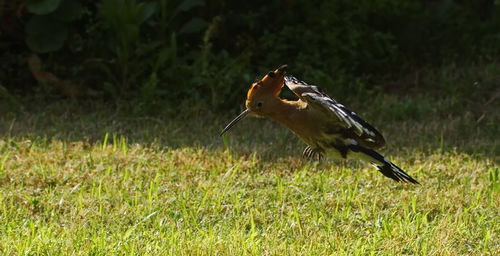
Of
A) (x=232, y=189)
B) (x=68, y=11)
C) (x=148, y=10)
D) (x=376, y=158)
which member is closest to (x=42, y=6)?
(x=68, y=11)

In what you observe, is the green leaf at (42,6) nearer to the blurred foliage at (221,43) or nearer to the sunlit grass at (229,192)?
the blurred foliage at (221,43)

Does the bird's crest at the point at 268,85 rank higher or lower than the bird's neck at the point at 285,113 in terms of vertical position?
higher

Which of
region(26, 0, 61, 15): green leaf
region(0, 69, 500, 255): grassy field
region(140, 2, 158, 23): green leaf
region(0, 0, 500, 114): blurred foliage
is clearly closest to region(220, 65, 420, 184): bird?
region(0, 69, 500, 255): grassy field

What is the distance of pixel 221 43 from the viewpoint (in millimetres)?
7711

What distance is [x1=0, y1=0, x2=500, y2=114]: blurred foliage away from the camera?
7004mm

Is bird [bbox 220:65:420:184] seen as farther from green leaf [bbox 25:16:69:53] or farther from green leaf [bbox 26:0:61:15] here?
green leaf [bbox 25:16:69:53]

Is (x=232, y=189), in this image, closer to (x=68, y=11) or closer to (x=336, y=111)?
(x=336, y=111)

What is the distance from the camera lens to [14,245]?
162 inches

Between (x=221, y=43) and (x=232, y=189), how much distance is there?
2772 millimetres

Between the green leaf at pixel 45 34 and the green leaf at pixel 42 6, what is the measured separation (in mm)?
188

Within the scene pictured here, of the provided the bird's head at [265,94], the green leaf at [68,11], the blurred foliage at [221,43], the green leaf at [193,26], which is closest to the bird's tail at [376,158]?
the bird's head at [265,94]

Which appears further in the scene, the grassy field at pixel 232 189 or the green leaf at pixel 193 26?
the green leaf at pixel 193 26

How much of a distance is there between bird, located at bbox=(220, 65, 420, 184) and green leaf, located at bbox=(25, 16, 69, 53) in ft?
11.1

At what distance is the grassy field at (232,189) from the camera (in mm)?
4305
